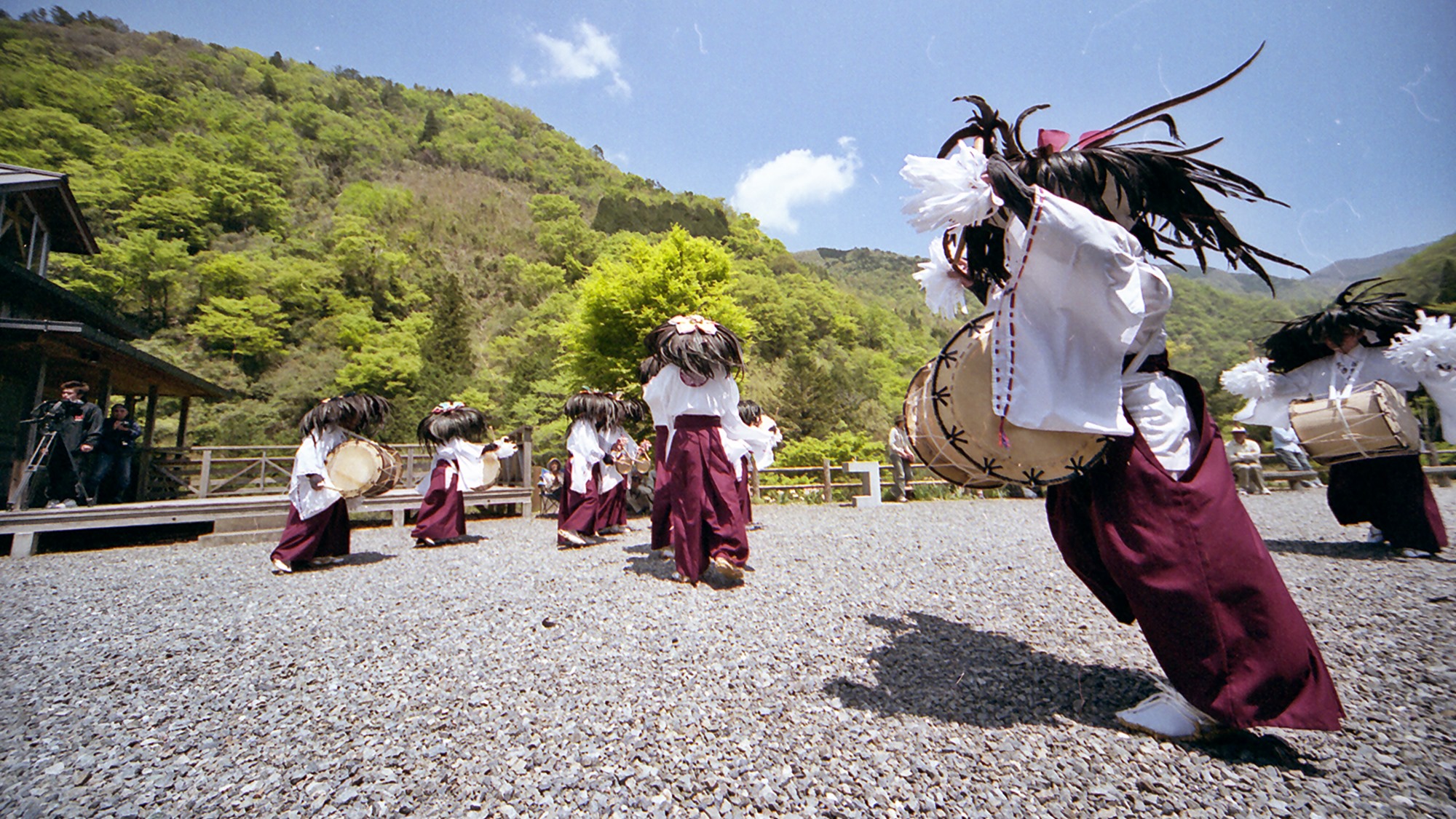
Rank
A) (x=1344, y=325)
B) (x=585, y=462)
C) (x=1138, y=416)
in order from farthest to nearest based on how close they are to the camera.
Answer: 1. (x=585, y=462)
2. (x=1344, y=325)
3. (x=1138, y=416)

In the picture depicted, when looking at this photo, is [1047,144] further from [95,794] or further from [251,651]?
[251,651]

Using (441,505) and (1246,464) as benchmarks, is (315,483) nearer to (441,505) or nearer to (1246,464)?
(441,505)

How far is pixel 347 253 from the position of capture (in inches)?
1300

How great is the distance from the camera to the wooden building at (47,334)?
788cm

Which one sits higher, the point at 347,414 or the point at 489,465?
the point at 347,414

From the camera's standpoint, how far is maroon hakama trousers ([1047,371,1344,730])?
1614 millimetres

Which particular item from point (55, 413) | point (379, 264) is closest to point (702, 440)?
point (55, 413)

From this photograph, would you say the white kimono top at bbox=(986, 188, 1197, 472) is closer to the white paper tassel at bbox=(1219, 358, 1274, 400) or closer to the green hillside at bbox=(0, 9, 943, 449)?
the white paper tassel at bbox=(1219, 358, 1274, 400)

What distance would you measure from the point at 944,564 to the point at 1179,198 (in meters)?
3.56

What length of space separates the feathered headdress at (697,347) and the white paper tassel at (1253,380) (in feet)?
11.9

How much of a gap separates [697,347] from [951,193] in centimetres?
272

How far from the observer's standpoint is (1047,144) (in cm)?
203

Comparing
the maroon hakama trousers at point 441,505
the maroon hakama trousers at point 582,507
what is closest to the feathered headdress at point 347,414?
the maroon hakama trousers at point 441,505

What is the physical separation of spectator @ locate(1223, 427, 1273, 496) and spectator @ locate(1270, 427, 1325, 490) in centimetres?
39
